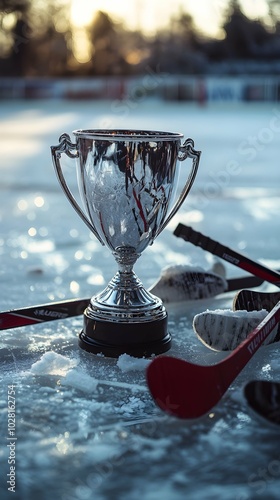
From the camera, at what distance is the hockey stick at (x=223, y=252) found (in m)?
1.25

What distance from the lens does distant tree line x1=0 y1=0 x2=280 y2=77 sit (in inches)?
492

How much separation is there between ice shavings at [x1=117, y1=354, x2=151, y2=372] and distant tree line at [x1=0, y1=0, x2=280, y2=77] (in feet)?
35.1

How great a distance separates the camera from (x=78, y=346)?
115 cm

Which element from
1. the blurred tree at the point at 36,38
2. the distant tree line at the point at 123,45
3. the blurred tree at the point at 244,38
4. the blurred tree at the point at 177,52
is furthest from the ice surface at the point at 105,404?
the blurred tree at the point at 244,38

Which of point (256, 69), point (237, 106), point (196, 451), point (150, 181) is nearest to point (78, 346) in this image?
point (150, 181)

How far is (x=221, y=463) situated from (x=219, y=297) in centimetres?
75

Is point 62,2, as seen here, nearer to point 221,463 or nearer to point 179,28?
point 179,28

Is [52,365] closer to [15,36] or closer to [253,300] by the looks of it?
[253,300]

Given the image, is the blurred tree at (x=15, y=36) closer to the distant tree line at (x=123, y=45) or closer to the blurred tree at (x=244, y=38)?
the distant tree line at (x=123, y=45)

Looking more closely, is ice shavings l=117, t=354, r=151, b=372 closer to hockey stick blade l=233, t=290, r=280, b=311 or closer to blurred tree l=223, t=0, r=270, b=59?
hockey stick blade l=233, t=290, r=280, b=311

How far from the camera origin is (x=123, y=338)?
1085 mm

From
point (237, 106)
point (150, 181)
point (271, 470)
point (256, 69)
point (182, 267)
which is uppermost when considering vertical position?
point (256, 69)

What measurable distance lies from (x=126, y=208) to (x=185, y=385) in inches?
13.4

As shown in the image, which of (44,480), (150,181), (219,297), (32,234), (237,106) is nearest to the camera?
(44,480)
